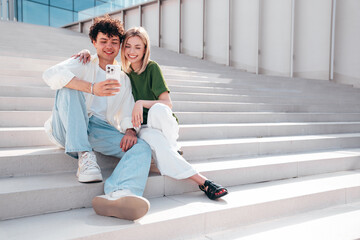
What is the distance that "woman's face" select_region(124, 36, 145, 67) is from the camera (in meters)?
2.22

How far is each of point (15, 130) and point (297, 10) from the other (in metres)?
8.47

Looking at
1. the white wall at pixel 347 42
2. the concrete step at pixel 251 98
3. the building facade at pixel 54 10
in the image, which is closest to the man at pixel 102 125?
the concrete step at pixel 251 98

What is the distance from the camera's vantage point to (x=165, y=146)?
6.85ft

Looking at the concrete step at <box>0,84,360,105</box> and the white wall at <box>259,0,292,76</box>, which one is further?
the white wall at <box>259,0,292,76</box>

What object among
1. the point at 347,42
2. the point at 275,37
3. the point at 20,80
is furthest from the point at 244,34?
the point at 20,80

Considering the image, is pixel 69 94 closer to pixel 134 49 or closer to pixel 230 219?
pixel 134 49

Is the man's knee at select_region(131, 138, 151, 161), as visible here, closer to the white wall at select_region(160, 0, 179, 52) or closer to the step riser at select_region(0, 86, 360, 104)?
the step riser at select_region(0, 86, 360, 104)

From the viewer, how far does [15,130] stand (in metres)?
2.43

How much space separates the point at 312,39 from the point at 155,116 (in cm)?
780

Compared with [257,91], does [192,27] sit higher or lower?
higher

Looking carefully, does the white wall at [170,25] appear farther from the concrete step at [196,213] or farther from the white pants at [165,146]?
the white pants at [165,146]

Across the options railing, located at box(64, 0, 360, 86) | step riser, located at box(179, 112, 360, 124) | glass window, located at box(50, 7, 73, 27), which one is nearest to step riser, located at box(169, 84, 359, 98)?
step riser, located at box(179, 112, 360, 124)

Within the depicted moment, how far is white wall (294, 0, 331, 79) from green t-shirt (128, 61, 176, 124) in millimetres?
7312

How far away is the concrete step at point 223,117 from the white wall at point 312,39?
12.5 ft
